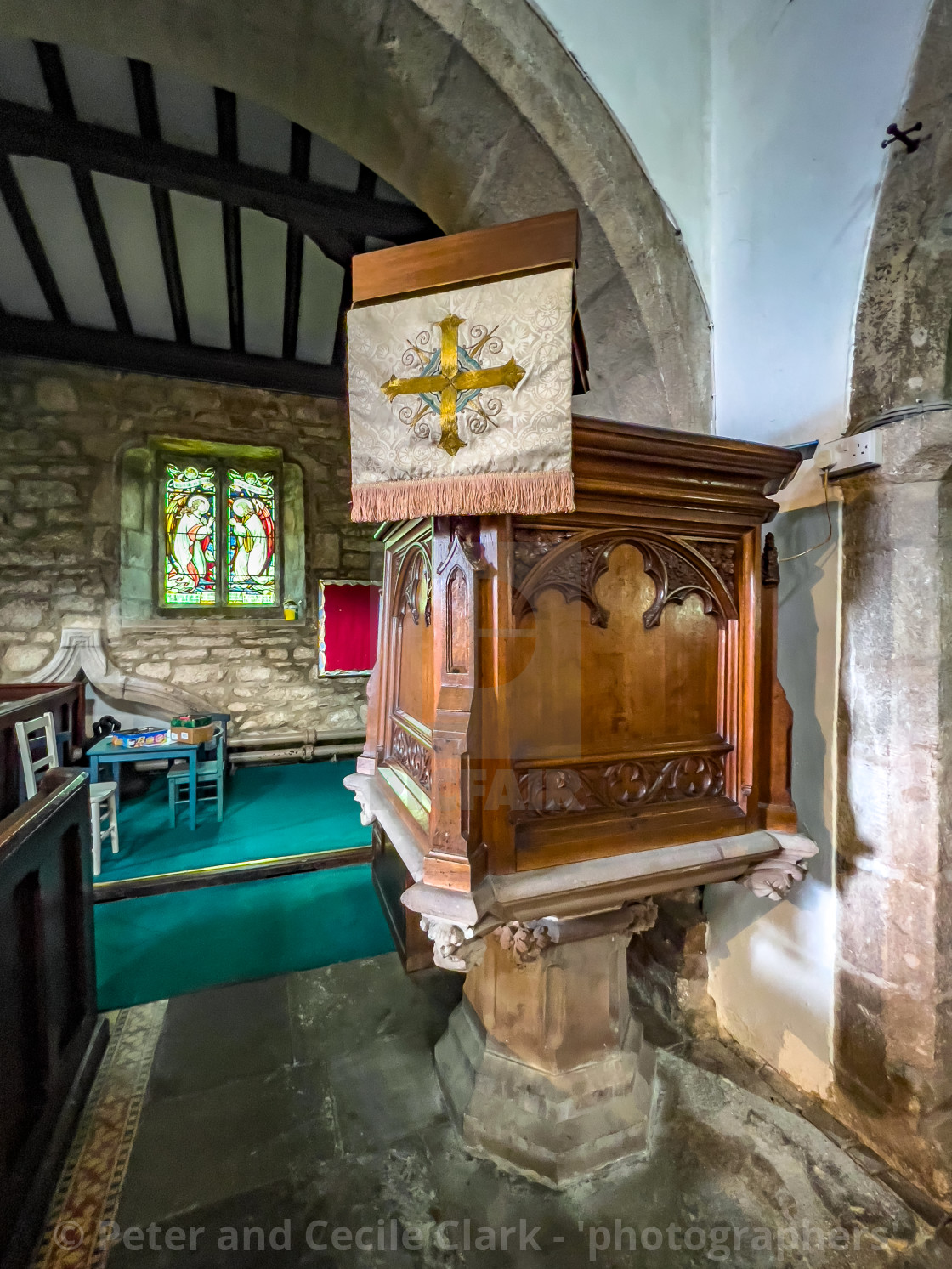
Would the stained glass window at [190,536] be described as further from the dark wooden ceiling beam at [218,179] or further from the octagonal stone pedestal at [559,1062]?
the octagonal stone pedestal at [559,1062]

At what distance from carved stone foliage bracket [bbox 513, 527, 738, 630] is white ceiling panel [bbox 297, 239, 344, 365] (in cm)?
413

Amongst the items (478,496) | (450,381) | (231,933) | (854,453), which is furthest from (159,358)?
(854,453)

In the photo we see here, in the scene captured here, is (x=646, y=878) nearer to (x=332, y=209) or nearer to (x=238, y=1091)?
(x=238, y=1091)

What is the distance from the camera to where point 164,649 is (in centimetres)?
479

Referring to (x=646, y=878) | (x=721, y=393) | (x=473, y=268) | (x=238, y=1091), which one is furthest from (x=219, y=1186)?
(x=721, y=393)

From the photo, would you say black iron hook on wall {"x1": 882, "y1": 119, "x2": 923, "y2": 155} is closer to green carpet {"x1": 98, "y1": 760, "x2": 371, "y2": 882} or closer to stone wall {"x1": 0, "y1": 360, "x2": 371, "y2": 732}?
green carpet {"x1": 98, "y1": 760, "x2": 371, "y2": 882}

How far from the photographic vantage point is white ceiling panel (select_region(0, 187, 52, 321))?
3.63m

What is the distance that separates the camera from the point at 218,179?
3.02m

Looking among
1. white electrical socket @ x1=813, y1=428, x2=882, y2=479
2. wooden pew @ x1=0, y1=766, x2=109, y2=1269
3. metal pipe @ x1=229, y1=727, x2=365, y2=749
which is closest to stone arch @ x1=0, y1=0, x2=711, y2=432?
white electrical socket @ x1=813, y1=428, x2=882, y2=479

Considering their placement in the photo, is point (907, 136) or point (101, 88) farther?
point (101, 88)

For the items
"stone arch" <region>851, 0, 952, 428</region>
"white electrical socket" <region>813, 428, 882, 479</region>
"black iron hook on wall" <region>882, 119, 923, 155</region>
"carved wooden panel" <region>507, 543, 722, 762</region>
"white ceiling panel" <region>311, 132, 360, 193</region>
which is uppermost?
"white ceiling panel" <region>311, 132, 360, 193</region>

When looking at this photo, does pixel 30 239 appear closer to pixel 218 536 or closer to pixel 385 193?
pixel 218 536

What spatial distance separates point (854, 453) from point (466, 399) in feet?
3.21

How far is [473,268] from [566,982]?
166 centimetres
